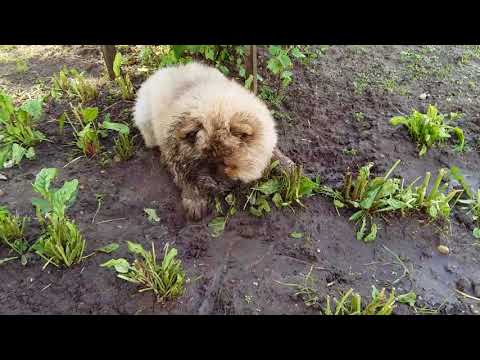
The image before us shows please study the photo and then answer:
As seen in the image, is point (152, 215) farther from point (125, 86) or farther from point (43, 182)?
point (125, 86)

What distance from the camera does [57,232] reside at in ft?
9.03

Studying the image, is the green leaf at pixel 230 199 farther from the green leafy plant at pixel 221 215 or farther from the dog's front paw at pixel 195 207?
the dog's front paw at pixel 195 207

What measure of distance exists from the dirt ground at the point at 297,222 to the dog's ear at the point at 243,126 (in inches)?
28.4

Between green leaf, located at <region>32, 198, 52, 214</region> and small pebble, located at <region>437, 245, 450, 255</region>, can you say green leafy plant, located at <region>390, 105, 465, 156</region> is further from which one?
green leaf, located at <region>32, 198, 52, 214</region>

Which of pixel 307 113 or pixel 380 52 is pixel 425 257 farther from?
pixel 380 52

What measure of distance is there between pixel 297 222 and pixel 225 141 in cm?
94

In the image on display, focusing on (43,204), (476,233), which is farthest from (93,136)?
(476,233)

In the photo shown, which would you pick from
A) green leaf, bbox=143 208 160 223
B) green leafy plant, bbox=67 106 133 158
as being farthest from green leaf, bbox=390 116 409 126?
green leafy plant, bbox=67 106 133 158

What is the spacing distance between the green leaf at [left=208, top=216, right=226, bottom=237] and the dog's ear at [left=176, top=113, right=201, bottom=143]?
709 mm

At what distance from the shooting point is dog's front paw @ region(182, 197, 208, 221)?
128 inches

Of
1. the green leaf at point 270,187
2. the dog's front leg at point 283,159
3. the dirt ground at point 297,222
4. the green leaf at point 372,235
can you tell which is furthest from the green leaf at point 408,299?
the dog's front leg at point 283,159

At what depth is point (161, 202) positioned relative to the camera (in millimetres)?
3387

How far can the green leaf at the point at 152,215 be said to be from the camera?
322 centimetres
